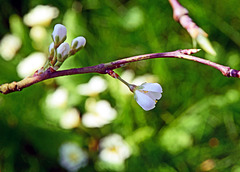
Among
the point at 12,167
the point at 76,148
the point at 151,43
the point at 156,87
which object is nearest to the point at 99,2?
the point at 151,43

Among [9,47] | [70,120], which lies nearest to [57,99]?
[70,120]

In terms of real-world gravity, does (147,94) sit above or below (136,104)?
above

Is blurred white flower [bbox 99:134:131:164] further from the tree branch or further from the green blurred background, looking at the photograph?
the tree branch

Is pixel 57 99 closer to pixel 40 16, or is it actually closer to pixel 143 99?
pixel 40 16

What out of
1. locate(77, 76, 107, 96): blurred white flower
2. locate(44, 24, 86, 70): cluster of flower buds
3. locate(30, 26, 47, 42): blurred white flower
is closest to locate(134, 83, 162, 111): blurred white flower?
locate(44, 24, 86, 70): cluster of flower buds

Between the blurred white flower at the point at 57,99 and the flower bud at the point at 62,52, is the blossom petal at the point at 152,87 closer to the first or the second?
the flower bud at the point at 62,52
